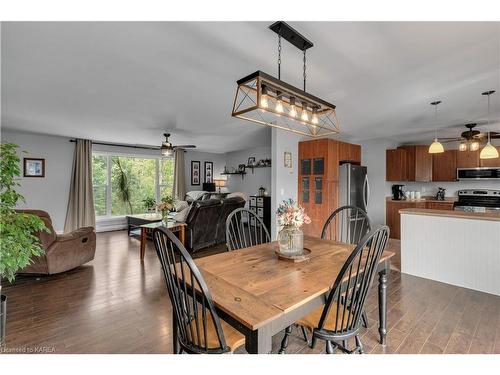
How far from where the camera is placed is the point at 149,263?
3990 mm

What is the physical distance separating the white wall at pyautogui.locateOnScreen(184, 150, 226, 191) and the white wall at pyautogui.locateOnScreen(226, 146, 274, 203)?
0.96ft

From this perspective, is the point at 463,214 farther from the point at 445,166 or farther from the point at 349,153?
the point at 445,166

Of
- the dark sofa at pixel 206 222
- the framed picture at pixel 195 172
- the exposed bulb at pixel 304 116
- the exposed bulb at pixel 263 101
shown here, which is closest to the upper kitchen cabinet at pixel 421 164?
the dark sofa at pixel 206 222

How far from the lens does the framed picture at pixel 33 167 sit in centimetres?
555

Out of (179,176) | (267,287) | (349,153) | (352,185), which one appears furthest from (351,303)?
(179,176)

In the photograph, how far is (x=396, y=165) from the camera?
19.7 feet

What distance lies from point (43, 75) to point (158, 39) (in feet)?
5.13

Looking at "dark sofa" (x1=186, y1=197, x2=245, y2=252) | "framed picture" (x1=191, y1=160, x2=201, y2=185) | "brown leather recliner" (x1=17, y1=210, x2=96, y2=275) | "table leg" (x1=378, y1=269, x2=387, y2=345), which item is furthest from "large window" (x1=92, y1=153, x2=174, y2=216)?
"table leg" (x1=378, y1=269, x2=387, y2=345)

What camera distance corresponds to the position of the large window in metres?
6.83

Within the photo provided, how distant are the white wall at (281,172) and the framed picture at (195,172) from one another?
14.0 feet

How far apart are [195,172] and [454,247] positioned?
7047 mm

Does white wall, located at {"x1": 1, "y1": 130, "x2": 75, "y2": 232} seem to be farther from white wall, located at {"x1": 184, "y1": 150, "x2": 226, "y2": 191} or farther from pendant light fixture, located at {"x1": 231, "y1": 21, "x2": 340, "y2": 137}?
pendant light fixture, located at {"x1": 231, "y1": 21, "x2": 340, "y2": 137}
